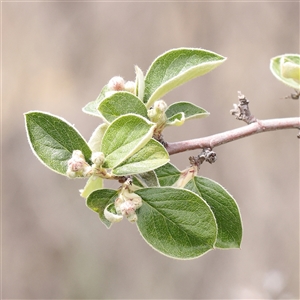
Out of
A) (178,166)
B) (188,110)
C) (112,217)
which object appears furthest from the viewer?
(178,166)

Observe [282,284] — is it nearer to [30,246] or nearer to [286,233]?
[286,233]

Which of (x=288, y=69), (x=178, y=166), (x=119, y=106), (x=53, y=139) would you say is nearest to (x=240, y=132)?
(x=288, y=69)

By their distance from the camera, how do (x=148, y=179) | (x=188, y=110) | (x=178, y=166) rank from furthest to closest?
1. (x=178, y=166)
2. (x=188, y=110)
3. (x=148, y=179)

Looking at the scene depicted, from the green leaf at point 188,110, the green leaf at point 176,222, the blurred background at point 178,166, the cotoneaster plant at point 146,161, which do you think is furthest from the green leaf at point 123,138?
the blurred background at point 178,166

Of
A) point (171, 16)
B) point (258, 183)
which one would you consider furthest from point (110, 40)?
point (258, 183)

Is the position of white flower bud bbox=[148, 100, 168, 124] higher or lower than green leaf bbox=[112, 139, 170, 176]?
higher

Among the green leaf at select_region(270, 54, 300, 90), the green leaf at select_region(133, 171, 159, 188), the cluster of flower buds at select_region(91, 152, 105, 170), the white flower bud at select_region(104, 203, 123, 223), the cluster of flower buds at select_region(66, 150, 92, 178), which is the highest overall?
the green leaf at select_region(270, 54, 300, 90)

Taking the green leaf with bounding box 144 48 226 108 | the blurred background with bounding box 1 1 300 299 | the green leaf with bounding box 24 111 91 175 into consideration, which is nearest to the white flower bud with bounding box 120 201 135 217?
the green leaf with bounding box 24 111 91 175

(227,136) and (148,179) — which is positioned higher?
(227,136)

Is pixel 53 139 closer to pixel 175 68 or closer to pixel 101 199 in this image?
pixel 101 199

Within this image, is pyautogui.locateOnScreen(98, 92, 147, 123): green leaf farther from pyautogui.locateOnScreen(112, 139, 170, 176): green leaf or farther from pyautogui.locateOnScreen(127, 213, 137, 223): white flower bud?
pyautogui.locateOnScreen(127, 213, 137, 223): white flower bud
